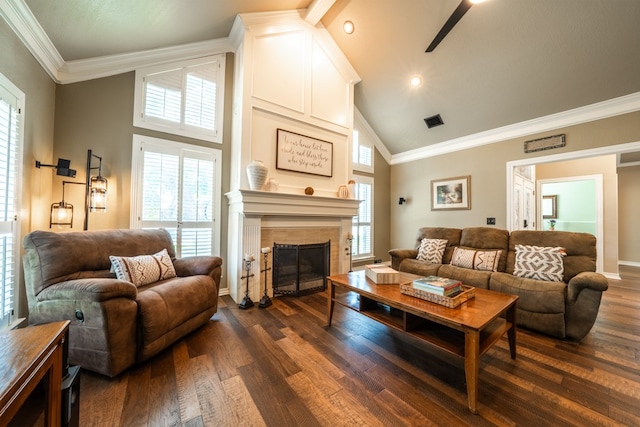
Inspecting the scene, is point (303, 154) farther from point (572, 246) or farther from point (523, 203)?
point (523, 203)

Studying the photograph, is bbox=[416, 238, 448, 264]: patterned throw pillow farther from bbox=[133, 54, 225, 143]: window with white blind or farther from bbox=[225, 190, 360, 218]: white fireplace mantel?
bbox=[133, 54, 225, 143]: window with white blind

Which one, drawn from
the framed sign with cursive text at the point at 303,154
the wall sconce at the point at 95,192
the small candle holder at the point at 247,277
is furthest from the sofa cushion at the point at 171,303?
the framed sign with cursive text at the point at 303,154

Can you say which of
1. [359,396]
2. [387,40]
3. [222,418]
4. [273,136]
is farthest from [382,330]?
[387,40]

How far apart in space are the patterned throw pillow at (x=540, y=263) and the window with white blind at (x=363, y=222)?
265cm

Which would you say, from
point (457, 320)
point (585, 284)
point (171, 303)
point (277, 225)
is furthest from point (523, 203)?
point (171, 303)

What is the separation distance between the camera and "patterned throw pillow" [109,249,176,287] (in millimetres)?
2129

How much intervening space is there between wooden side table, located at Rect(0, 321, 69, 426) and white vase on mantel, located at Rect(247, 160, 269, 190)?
2.19 metres

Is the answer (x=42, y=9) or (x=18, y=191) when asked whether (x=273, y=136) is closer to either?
(x=42, y=9)

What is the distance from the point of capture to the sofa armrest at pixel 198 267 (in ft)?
8.31

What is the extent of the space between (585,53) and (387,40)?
2.35 metres

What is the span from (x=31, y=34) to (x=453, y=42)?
4529 millimetres

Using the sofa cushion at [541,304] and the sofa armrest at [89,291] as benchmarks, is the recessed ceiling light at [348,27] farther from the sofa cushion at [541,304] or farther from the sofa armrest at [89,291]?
the sofa armrest at [89,291]

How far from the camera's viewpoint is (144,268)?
2.26 m

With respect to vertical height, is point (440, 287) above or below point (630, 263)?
above
